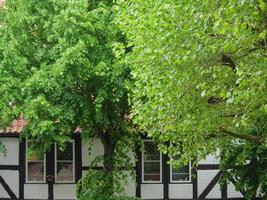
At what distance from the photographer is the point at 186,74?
401 inches

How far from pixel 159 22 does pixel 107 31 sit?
172 inches

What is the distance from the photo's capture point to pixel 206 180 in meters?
20.3

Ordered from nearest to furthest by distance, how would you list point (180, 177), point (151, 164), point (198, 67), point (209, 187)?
1. point (198, 67)
2. point (209, 187)
3. point (180, 177)
4. point (151, 164)

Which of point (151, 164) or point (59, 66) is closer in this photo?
point (59, 66)

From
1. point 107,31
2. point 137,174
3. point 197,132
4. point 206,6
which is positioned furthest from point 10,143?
point 206,6

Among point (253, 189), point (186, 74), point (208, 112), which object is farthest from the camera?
point (253, 189)

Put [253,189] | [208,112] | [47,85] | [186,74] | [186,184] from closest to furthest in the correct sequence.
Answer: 1. [186,74]
2. [208,112]
3. [47,85]
4. [253,189]
5. [186,184]

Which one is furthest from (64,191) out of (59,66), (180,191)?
(59,66)

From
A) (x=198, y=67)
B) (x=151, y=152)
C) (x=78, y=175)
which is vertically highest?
(x=198, y=67)

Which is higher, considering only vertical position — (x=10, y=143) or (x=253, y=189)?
(x=10, y=143)

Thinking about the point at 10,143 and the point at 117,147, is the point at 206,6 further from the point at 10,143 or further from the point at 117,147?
the point at 10,143

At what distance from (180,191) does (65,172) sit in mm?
3895

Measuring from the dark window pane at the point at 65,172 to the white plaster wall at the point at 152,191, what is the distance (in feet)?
8.07

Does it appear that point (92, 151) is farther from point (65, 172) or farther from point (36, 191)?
point (36, 191)
